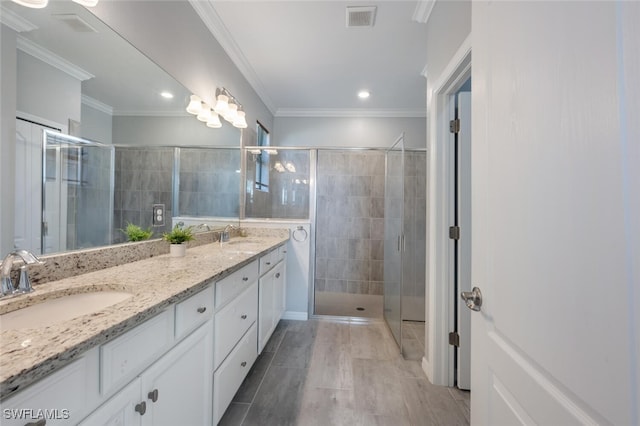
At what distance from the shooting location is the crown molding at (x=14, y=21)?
91 cm

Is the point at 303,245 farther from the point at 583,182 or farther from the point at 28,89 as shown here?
the point at 583,182

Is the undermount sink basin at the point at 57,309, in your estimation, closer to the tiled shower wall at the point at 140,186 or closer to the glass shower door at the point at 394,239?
the tiled shower wall at the point at 140,186

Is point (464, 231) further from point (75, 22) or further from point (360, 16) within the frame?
point (75, 22)

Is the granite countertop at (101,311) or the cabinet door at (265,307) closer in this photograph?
the granite countertop at (101,311)

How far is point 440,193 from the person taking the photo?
186cm

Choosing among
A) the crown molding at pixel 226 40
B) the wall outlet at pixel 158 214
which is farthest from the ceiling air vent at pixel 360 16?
the wall outlet at pixel 158 214

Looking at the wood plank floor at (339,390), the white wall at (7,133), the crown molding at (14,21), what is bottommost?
the wood plank floor at (339,390)

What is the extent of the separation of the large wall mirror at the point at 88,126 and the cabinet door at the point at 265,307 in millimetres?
812

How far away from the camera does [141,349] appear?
793 mm

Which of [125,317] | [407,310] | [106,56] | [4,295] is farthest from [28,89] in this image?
[407,310]

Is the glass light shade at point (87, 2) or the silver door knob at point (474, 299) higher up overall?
the glass light shade at point (87, 2)

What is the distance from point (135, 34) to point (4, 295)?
1.40 m

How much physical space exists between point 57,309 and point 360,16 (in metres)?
2.53

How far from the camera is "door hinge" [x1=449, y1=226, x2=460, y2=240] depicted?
183 cm
